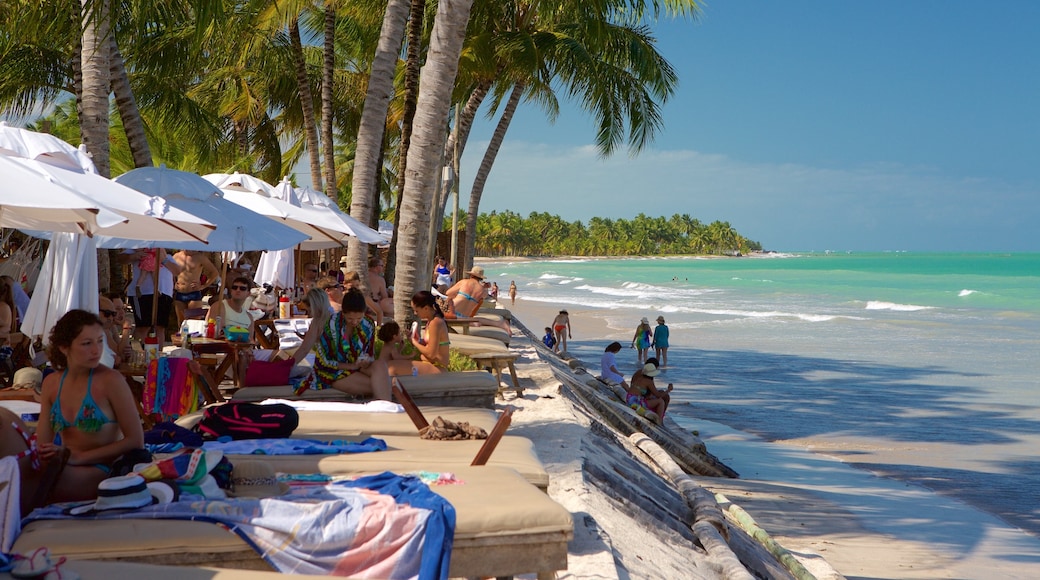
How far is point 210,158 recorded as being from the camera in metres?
25.7

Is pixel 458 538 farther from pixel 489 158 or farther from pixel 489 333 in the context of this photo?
pixel 489 158

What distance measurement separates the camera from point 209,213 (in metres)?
9.37

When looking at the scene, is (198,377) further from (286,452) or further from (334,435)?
(286,452)

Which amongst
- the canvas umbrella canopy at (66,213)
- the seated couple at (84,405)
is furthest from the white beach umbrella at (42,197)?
the seated couple at (84,405)

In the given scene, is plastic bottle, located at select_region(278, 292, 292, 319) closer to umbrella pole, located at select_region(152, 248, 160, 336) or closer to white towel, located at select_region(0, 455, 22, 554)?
umbrella pole, located at select_region(152, 248, 160, 336)

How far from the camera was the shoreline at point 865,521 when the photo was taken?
881 cm

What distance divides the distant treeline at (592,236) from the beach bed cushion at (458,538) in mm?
140389

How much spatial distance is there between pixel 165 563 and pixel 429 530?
1027 millimetres

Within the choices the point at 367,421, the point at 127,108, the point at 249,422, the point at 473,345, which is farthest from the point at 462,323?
the point at 249,422

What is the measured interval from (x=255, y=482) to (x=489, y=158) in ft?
68.2

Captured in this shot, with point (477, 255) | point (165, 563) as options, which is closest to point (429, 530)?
point (165, 563)

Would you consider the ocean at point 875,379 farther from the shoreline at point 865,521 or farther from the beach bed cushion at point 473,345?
the beach bed cushion at point 473,345

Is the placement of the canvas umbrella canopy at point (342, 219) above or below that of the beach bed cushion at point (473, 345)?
above

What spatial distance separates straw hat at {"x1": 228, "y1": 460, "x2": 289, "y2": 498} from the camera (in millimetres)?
4387
